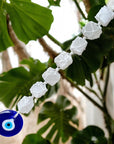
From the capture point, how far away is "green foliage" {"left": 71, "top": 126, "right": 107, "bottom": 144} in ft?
3.33

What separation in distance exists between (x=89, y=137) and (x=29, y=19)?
A: 0.57 m

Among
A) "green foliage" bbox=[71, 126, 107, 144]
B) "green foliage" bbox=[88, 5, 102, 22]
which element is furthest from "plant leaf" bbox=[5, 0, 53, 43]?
"green foliage" bbox=[71, 126, 107, 144]

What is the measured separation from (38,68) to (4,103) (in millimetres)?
242

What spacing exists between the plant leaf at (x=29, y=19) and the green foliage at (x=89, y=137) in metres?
0.48

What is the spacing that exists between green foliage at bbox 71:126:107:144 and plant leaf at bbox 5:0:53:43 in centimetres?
48

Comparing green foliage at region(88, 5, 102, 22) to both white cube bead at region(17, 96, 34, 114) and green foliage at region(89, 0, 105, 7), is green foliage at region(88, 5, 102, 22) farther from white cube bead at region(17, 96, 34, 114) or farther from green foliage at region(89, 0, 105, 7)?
white cube bead at region(17, 96, 34, 114)

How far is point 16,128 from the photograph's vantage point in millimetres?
573

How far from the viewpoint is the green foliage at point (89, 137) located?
3.33 feet

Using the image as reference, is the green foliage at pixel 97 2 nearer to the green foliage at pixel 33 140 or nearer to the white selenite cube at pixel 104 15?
the white selenite cube at pixel 104 15

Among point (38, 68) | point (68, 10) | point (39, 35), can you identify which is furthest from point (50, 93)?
point (68, 10)

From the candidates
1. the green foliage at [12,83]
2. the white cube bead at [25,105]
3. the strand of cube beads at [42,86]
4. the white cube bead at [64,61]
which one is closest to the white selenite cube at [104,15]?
the strand of cube beads at [42,86]

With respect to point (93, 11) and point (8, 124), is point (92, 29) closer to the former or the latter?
point (93, 11)

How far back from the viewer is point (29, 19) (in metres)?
0.78

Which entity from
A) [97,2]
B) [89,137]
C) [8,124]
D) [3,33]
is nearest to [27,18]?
[3,33]
